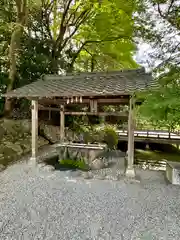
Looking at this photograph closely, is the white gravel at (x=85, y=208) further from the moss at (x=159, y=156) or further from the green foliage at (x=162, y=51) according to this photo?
the moss at (x=159, y=156)

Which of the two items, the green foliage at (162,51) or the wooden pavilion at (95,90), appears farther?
the wooden pavilion at (95,90)

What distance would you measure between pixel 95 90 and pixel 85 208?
10.5 ft

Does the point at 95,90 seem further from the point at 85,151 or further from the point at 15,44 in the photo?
the point at 15,44

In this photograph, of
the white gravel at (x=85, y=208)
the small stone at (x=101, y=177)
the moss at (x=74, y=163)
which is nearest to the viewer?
the white gravel at (x=85, y=208)

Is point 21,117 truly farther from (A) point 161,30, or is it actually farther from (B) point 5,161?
(A) point 161,30

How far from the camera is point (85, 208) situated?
13.1 feet

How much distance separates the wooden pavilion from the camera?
5.54 metres

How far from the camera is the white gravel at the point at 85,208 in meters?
3.20

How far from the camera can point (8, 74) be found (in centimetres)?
1003

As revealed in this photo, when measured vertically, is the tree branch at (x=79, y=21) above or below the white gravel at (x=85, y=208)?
above

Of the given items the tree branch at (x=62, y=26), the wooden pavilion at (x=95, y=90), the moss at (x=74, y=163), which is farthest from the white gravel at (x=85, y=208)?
the tree branch at (x=62, y=26)

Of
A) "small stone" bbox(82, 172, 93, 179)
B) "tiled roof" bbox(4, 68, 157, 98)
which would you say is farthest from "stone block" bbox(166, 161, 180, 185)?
"tiled roof" bbox(4, 68, 157, 98)

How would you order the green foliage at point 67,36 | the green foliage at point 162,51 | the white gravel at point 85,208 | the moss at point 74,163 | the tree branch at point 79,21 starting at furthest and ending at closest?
the tree branch at point 79,21 → the green foliage at point 67,36 → the moss at point 74,163 → the white gravel at point 85,208 → the green foliage at point 162,51

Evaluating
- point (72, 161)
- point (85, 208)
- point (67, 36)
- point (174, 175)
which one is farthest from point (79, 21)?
point (85, 208)
